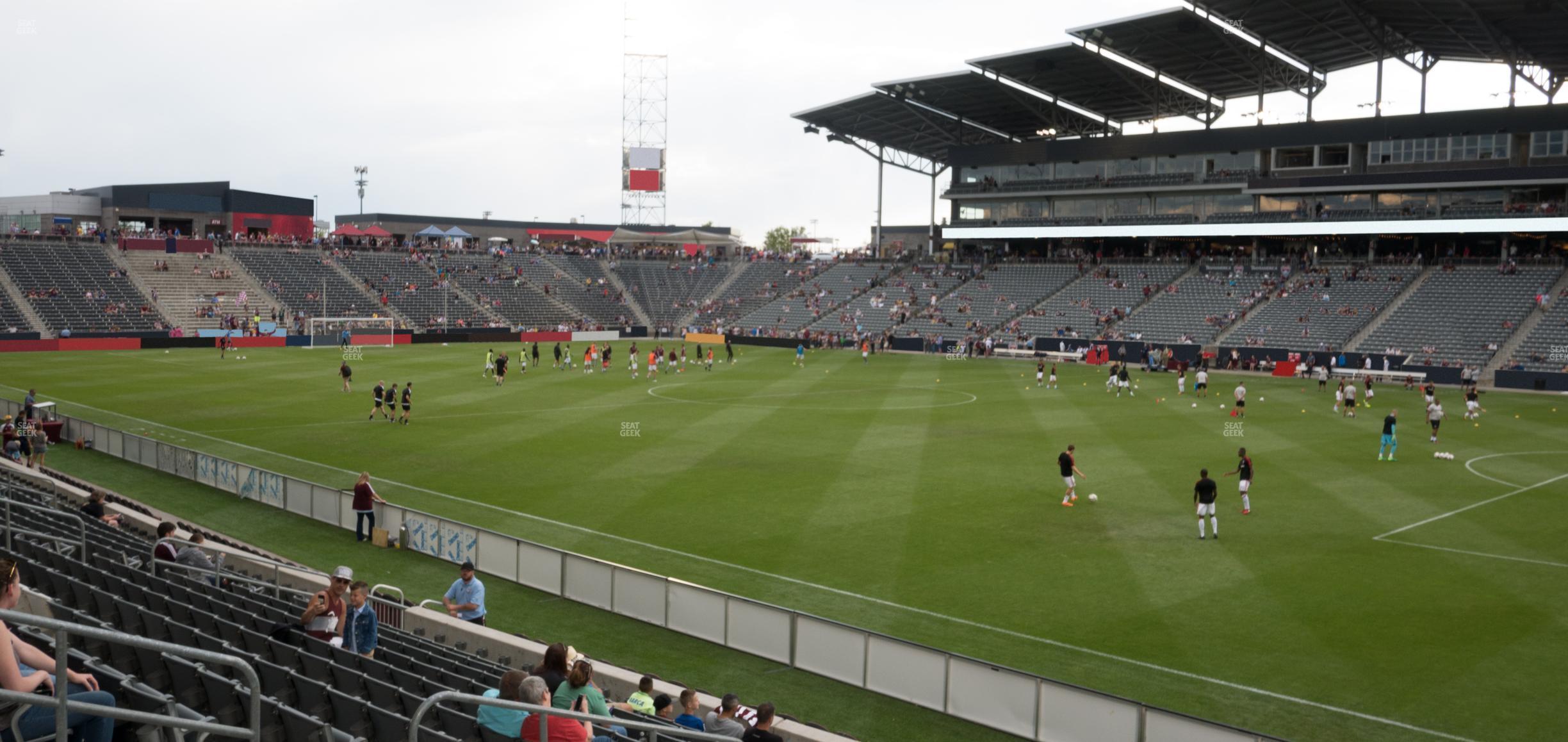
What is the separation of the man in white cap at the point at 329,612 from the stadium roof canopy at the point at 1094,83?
67204 mm

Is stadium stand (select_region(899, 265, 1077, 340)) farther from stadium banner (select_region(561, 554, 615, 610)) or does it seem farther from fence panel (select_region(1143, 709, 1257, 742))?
fence panel (select_region(1143, 709, 1257, 742))

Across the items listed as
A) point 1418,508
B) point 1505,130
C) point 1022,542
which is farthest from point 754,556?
point 1505,130

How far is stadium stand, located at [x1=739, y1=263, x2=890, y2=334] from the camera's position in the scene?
92.6 m

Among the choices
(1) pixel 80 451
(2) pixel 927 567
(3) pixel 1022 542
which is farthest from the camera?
(1) pixel 80 451

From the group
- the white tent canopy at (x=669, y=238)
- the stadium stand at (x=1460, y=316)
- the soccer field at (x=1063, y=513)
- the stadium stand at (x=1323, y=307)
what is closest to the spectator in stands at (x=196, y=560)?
the soccer field at (x=1063, y=513)

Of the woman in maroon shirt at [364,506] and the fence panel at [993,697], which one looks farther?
the woman in maroon shirt at [364,506]

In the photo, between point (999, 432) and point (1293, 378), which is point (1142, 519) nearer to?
point (999, 432)

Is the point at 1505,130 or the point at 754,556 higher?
the point at 1505,130

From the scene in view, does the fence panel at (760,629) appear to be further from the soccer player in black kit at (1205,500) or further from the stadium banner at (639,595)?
the soccer player in black kit at (1205,500)

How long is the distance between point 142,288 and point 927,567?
75.6 meters

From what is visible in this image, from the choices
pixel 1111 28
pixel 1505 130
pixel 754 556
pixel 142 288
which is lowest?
pixel 754 556

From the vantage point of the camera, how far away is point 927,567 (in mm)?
20719

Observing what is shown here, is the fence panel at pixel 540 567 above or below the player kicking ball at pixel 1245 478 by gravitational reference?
below

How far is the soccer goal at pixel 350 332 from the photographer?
76938 millimetres
